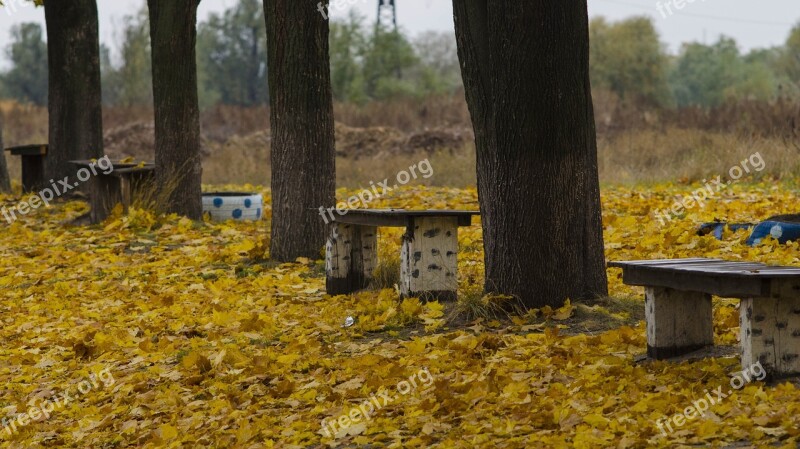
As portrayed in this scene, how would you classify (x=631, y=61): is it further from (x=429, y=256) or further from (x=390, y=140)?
(x=429, y=256)

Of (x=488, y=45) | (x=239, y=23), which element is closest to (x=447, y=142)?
(x=488, y=45)

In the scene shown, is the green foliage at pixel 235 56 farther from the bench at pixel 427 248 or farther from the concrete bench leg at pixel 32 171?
the bench at pixel 427 248

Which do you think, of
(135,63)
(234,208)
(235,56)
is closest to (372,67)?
(135,63)

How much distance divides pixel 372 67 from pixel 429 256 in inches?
1719

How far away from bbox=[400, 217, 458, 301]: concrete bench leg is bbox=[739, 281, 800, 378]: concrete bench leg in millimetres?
3008

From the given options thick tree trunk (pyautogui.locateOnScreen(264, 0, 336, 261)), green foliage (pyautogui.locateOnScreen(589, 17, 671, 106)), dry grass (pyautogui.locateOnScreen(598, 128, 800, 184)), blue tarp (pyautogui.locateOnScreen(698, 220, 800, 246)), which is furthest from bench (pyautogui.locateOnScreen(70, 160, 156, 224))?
green foliage (pyautogui.locateOnScreen(589, 17, 671, 106))

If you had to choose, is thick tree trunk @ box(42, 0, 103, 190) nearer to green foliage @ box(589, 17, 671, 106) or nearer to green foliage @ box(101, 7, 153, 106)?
green foliage @ box(101, 7, 153, 106)

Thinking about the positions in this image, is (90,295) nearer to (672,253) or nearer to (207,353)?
(207,353)

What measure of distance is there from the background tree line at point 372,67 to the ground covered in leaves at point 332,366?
27.1m

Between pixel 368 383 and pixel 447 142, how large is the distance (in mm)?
24533

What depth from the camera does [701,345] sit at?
6145mm

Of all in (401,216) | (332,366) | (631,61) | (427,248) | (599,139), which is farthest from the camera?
(631,61)

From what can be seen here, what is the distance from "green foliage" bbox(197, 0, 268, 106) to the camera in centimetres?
6569

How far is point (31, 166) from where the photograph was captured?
1767 cm
